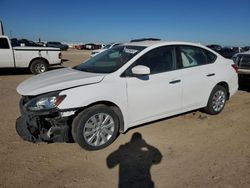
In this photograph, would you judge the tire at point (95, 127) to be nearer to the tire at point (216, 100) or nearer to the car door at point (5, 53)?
the tire at point (216, 100)

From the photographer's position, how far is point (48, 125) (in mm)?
3916

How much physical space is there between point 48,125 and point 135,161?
4.70 feet

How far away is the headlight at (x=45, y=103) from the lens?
3707 millimetres

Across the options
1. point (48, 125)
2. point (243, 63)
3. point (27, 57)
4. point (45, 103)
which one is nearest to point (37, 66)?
point (27, 57)

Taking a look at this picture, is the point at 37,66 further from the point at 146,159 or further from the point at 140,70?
the point at 146,159

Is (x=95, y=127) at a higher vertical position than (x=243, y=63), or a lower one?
lower

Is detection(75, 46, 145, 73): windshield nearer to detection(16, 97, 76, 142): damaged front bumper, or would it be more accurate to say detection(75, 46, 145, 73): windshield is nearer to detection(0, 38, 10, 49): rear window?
detection(16, 97, 76, 142): damaged front bumper

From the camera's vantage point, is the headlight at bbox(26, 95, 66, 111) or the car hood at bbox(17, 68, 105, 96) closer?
the headlight at bbox(26, 95, 66, 111)

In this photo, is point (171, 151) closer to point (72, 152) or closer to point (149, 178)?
point (149, 178)

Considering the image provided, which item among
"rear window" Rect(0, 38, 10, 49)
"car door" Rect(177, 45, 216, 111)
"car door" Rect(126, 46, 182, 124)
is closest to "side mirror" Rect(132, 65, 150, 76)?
"car door" Rect(126, 46, 182, 124)

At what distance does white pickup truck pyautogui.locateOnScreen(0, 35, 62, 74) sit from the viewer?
1217cm

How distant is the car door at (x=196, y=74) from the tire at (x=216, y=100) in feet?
0.54

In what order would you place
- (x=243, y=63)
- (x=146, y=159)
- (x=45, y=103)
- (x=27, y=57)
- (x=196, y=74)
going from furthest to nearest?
(x=27, y=57), (x=243, y=63), (x=196, y=74), (x=146, y=159), (x=45, y=103)

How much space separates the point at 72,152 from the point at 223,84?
3739mm
